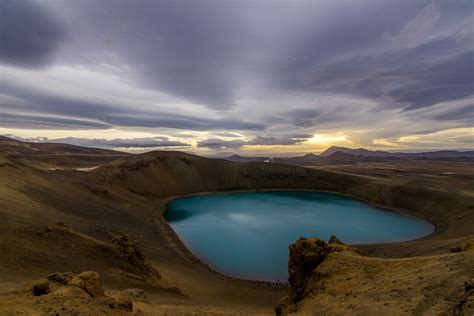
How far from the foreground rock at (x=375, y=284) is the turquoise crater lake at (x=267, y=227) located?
1433cm

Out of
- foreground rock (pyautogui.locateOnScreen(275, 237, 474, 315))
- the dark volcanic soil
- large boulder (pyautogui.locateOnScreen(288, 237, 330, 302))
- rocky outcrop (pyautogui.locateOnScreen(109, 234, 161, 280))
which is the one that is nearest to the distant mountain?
the dark volcanic soil

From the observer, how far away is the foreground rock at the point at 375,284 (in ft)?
22.0

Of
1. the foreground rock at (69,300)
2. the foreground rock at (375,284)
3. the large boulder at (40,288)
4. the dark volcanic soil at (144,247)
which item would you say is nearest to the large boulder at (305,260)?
the foreground rock at (375,284)

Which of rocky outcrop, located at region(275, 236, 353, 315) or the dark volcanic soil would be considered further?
rocky outcrop, located at region(275, 236, 353, 315)

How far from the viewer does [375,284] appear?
9.14 m

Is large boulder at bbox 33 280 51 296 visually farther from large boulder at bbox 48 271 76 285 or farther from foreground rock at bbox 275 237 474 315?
foreground rock at bbox 275 237 474 315

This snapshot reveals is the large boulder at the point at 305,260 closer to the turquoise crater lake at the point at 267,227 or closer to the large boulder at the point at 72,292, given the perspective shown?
the large boulder at the point at 72,292

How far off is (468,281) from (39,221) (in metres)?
28.7

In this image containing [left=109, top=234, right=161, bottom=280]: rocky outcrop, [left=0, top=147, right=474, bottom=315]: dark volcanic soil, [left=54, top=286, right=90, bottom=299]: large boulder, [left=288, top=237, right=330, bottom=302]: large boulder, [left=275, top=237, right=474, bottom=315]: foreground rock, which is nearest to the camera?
[left=275, top=237, right=474, bottom=315]: foreground rock

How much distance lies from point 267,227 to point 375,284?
37839mm

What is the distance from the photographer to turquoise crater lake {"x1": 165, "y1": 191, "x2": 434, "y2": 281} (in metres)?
30.6

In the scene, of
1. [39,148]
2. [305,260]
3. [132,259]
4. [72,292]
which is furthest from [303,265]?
[39,148]

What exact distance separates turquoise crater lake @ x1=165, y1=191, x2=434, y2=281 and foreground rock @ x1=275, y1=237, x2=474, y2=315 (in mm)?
14335

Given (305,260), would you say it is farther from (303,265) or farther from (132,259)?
(132,259)
